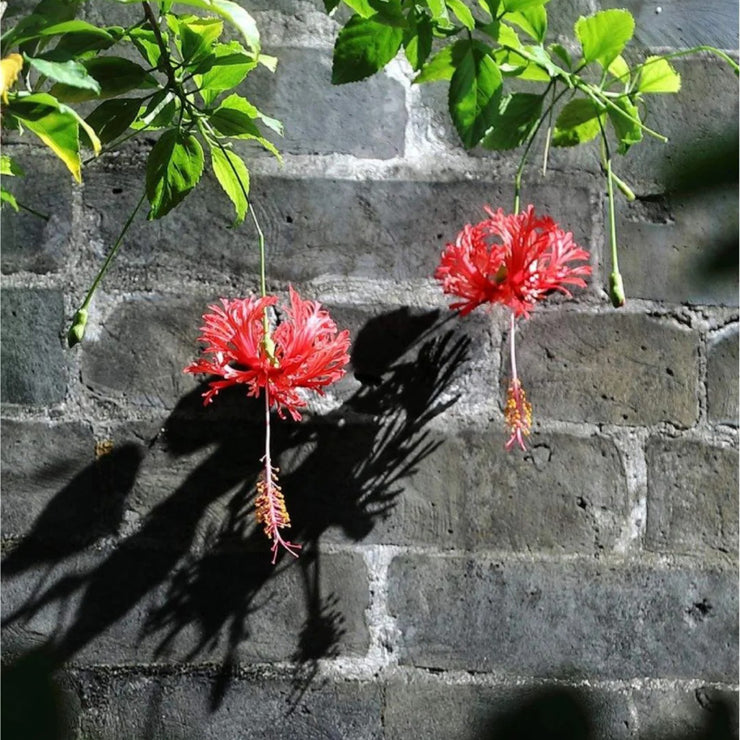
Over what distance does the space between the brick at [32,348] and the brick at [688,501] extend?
901 millimetres

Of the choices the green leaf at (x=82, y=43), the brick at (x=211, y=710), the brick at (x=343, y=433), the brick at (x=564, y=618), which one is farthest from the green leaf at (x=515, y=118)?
the brick at (x=211, y=710)

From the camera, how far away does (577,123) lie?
113cm

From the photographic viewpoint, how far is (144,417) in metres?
1.25

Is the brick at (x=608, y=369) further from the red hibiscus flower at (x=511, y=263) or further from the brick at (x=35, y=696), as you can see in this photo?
the brick at (x=35, y=696)

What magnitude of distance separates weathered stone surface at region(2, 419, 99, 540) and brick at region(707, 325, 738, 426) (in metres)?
0.93

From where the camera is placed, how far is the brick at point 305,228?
126cm

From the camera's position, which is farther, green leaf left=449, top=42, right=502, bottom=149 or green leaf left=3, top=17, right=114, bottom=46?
green leaf left=449, top=42, right=502, bottom=149

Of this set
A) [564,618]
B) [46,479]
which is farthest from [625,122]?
[46,479]

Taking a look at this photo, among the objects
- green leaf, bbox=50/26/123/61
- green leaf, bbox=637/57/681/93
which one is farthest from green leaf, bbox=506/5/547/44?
green leaf, bbox=50/26/123/61

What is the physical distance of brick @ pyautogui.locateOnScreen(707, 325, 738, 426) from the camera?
50.7 inches

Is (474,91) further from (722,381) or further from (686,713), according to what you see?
(686,713)

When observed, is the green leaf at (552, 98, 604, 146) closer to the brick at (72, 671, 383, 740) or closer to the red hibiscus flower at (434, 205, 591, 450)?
the red hibiscus flower at (434, 205, 591, 450)

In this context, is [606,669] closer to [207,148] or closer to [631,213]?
[631,213]

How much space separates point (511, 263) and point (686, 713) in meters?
0.74
